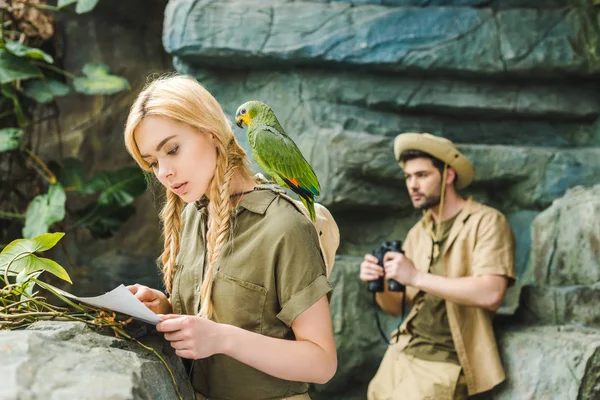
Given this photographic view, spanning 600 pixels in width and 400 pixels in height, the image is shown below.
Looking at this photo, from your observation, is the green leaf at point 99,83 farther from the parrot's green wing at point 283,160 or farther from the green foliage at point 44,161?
the parrot's green wing at point 283,160

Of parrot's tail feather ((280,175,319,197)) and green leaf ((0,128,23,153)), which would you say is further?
green leaf ((0,128,23,153))

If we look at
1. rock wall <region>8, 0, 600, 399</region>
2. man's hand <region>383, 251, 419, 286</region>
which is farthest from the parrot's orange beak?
rock wall <region>8, 0, 600, 399</region>

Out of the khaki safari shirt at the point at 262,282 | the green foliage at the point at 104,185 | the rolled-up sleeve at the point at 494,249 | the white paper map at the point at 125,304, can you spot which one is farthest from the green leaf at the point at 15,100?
the white paper map at the point at 125,304

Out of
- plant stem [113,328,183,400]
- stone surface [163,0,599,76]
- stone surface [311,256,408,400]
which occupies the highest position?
→ stone surface [163,0,599,76]

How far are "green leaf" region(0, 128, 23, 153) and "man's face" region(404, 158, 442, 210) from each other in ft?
7.50

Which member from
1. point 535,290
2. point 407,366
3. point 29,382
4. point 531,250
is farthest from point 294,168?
point 531,250

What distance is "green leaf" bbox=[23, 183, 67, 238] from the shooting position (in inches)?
165

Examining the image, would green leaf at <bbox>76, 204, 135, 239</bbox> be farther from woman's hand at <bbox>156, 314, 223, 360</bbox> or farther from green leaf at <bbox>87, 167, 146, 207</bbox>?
woman's hand at <bbox>156, 314, 223, 360</bbox>

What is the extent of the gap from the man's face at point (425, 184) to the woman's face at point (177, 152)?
1.91 metres

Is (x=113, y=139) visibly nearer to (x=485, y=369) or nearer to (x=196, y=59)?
(x=196, y=59)

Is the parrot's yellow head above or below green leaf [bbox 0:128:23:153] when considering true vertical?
above

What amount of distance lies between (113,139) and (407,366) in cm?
284

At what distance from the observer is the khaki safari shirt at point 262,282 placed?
155 centimetres

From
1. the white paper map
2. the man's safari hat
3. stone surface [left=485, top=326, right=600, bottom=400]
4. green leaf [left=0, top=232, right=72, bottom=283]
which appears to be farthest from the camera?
the man's safari hat
